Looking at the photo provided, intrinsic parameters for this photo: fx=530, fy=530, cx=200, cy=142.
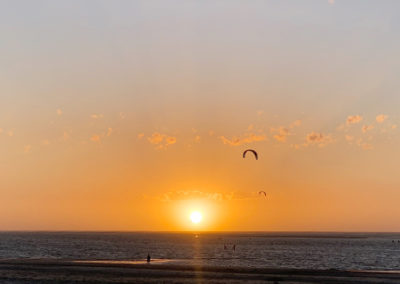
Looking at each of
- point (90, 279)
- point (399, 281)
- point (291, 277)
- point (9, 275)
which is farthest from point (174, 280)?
point (399, 281)

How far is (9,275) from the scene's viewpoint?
2357 inches

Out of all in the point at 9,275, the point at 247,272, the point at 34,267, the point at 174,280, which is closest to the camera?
the point at 174,280

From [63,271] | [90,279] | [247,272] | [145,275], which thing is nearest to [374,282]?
[247,272]

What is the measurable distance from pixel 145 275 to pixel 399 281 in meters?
27.8

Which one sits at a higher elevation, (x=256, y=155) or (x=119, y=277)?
(x=256, y=155)

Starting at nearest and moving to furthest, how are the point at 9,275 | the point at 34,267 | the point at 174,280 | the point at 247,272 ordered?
the point at 174,280, the point at 9,275, the point at 247,272, the point at 34,267

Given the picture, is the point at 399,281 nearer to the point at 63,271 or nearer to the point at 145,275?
the point at 145,275

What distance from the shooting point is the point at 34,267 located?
70.4 m

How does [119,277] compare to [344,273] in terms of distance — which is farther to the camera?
[344,273]

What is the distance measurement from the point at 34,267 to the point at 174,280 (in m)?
24.5

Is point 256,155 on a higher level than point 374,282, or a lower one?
higher

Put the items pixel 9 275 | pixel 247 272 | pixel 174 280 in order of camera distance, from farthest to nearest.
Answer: pixel 247 272, pixel 9 275, pixel 174 280

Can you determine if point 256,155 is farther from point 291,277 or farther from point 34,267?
point 34,267

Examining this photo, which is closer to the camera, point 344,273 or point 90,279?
point 90,279
